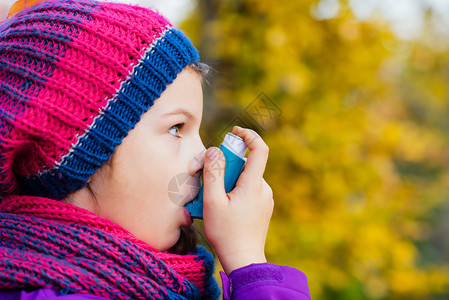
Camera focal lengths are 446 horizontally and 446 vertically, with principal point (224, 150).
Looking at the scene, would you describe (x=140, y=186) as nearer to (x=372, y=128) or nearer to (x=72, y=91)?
(x=72, y=91)

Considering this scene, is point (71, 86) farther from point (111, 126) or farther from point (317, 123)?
point (317, 123)

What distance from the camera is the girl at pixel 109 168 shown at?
125 centimetres

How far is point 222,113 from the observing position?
295cm

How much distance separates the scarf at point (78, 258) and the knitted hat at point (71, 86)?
10 cm

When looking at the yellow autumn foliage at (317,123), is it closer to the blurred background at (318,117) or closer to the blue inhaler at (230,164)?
the blurred background at (318,117)

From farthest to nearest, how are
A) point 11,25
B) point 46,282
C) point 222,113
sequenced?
point 222,113 → point 11,25 → point 46,282

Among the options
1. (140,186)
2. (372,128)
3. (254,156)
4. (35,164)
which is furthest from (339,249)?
(35,164)

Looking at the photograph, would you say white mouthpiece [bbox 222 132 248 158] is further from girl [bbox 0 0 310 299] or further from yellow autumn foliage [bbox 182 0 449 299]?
yellow autumn foliage [bbox 182 0 449 299]

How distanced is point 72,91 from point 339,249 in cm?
242

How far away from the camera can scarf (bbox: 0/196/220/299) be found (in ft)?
3.86

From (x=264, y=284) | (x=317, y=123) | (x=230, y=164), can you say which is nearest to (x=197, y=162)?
(x=230, y=164)

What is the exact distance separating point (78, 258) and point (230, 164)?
54 cm

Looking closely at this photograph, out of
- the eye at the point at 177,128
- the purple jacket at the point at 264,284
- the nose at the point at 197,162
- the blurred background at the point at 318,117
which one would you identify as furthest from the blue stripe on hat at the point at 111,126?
the blurred background at the point at 318,117

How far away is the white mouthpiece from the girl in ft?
0.18
